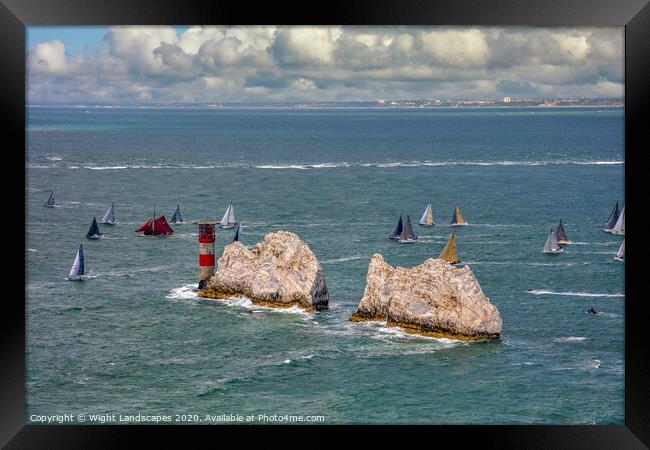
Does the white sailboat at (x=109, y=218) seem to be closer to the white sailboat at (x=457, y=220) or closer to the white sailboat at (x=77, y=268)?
the white sailboat at (x=77, y=268)

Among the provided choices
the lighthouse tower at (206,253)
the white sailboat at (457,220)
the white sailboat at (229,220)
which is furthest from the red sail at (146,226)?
the white sailboat at (457,220)

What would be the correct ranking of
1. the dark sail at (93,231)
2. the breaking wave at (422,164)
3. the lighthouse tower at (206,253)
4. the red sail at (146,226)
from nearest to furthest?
the lighthouse tower at (206,253), the dark sail at (93,231), the red sail at (146,226), the breaking wave at (422,164)

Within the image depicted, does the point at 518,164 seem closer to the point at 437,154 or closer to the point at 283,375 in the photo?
the point at 437,154

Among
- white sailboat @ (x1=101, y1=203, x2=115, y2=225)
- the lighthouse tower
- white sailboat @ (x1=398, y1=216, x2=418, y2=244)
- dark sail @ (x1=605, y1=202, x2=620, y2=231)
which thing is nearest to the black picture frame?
the lighthouse tower

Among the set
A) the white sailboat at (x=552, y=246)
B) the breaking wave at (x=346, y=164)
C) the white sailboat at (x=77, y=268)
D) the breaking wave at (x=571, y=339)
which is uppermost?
the breaking wave at (x=346, y=164)

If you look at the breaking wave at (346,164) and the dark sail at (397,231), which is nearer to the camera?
the dark sail at (397,231)

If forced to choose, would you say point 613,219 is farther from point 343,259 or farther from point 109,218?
point 109,218
